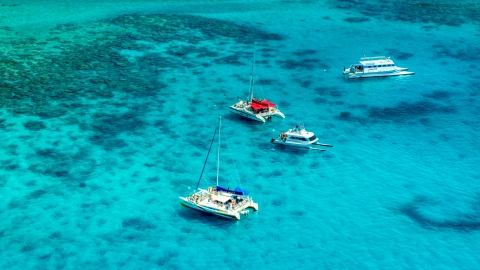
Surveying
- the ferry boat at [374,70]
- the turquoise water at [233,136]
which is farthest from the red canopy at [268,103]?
the ferry boat at [374,70]

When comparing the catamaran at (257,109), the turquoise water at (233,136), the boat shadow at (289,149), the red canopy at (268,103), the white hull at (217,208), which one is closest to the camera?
the turquoise water at (233,136)

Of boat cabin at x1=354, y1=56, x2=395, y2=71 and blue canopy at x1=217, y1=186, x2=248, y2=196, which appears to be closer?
blue canopy at x1=217, y1=186, x2=248, y2=196

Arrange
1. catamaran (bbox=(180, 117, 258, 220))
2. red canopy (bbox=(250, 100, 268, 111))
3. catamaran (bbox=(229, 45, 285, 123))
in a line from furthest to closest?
catamaran (bbox=(229, 45, 285, 123))
red canopy (bbox=(250, 100, 268, 111))
catamaran (bbox=(180, 117, 258, 220))

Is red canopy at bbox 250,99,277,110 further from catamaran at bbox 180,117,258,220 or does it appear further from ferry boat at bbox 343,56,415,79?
catamaran at bbox 180,117,258,220

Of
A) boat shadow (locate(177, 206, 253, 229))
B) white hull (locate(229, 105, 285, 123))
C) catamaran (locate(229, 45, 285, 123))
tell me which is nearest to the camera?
boat shadow (locate(177, 206, 253, 229))

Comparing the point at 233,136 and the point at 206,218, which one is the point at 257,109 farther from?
the point at 206,218

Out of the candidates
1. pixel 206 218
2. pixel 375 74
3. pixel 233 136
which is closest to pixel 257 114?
pixel 233 136

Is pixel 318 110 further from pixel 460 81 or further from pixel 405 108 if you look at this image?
pixel 460 81

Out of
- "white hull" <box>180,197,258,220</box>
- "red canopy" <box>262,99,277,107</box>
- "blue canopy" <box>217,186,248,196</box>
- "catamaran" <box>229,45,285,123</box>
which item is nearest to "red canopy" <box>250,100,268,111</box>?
"catamaran" <box>229,45,285,123</box>

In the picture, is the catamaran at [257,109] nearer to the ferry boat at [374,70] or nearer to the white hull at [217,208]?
the ferry boat at [374,70]
